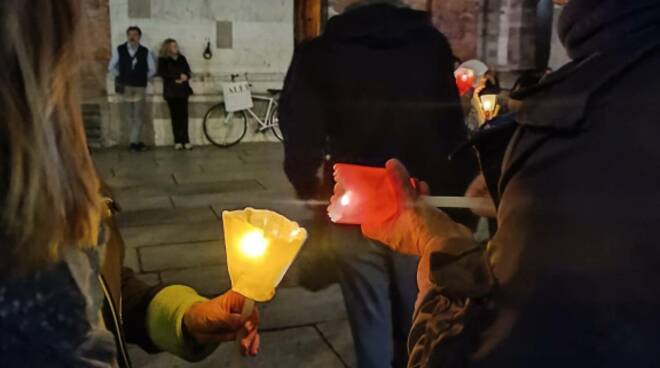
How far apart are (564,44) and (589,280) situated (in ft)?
1.40

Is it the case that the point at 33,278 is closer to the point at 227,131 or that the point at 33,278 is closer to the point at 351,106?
the point at 351,106

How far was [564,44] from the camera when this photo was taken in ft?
4.25

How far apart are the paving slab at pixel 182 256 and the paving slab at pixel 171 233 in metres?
0.17

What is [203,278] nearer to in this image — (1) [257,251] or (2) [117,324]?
(1) [257,251]

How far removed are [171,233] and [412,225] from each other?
5797 mm

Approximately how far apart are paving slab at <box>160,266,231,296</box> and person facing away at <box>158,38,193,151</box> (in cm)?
750

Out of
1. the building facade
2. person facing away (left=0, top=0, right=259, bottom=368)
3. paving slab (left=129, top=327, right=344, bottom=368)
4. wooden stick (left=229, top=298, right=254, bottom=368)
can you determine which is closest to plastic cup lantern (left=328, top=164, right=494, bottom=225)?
wooden stick (left=229, top=298, right=254, bottom=368)

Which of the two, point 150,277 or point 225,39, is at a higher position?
point 225,39

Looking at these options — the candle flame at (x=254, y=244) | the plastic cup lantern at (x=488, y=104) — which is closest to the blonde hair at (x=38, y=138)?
the candle flame at (x=254, y=244)

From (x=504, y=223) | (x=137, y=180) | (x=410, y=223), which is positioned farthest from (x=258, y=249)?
(x=137, y=180)

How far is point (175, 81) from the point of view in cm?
1303

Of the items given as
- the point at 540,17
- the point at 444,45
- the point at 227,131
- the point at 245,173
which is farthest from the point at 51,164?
the point at 540,17

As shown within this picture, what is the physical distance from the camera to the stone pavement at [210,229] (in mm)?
4645

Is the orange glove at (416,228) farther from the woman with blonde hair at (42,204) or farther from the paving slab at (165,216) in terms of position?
the paving slab at (165,216)
